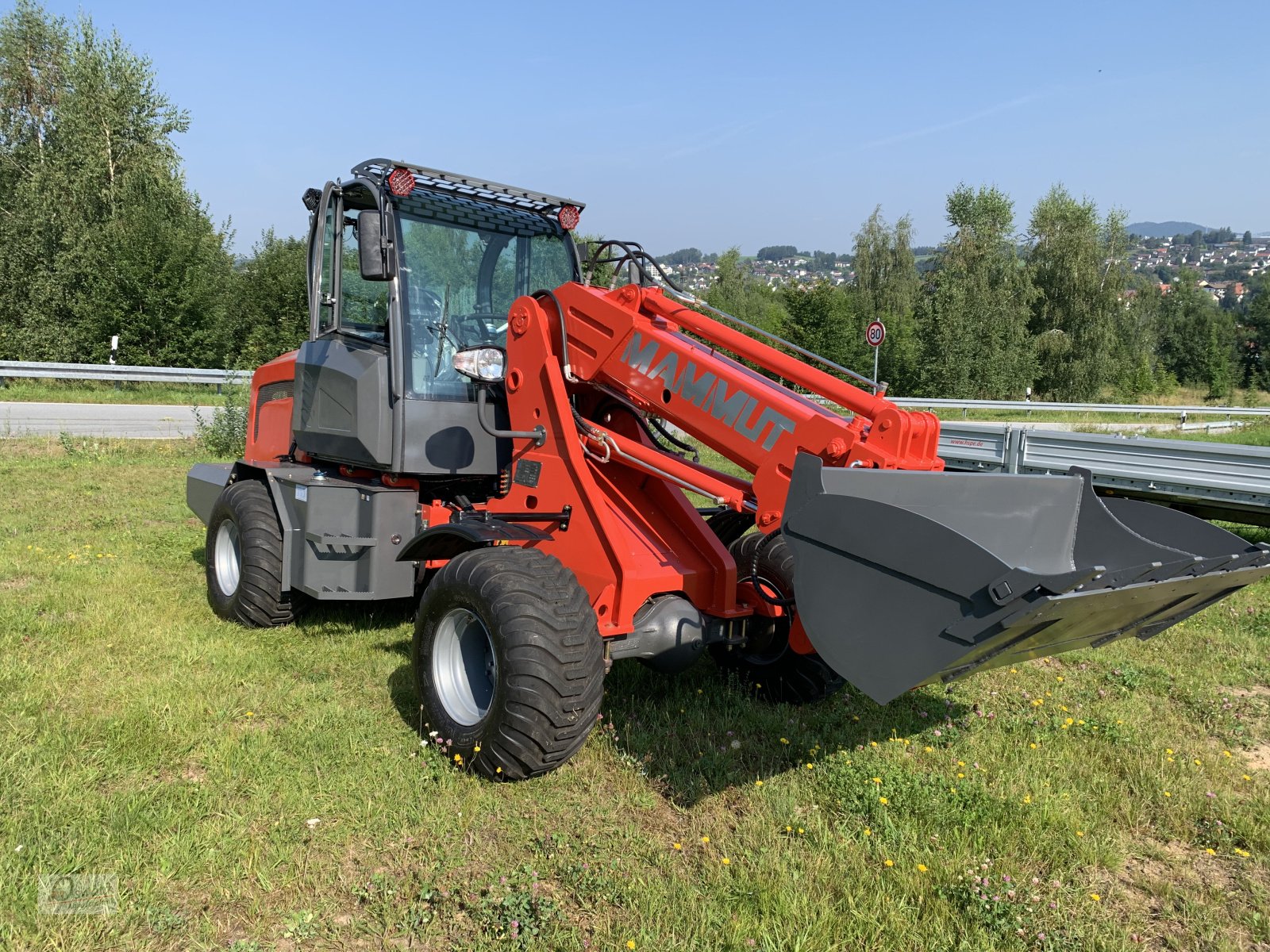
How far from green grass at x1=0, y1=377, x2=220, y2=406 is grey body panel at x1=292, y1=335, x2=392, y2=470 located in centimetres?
1558

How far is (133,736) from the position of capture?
4.15 metres

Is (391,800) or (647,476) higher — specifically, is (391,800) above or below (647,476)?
below

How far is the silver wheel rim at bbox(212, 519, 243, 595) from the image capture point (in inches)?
242

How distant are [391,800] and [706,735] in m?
1.52

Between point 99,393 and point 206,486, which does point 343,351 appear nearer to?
point 206,486

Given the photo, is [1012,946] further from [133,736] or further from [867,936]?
[133,736]

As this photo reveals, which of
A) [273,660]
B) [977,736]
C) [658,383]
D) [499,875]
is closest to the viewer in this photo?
[499,875]

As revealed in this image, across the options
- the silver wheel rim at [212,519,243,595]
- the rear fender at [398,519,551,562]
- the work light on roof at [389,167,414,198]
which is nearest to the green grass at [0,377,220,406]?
the silver wheel rim at [212,519,243,595]

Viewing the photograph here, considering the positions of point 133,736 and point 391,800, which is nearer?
point 391,800

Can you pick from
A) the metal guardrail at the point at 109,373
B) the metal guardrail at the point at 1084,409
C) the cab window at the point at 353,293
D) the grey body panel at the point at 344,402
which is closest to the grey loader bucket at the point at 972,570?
the grey body panel at the point at 344,402

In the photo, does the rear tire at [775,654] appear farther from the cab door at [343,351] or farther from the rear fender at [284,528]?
the rear fender at [284,528]

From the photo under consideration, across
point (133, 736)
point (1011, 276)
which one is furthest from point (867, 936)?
point (1011, 276)

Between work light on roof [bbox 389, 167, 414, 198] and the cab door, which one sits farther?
the cab door

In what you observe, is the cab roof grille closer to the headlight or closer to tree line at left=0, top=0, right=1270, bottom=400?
the headlight
